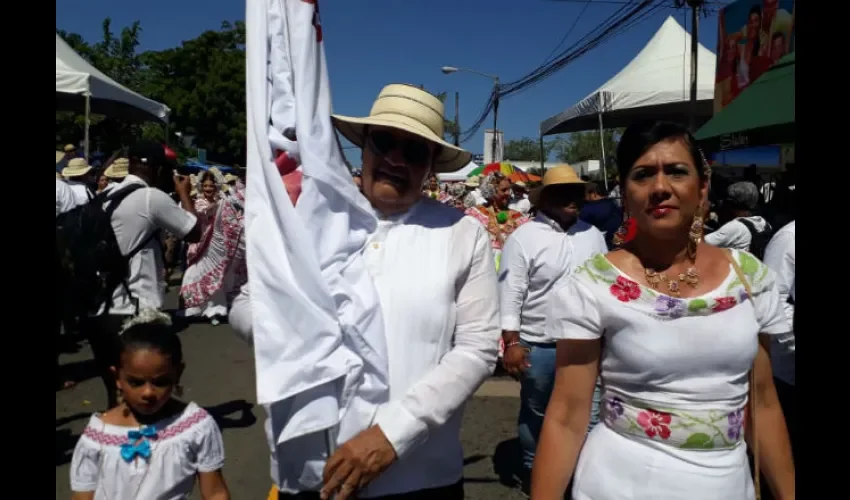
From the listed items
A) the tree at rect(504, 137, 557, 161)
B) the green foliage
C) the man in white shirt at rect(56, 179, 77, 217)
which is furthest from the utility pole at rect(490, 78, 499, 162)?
the tree at rect(504, 137, 557, 161)

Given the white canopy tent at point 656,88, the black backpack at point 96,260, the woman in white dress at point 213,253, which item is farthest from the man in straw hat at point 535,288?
the white canopy tent at point 656,88

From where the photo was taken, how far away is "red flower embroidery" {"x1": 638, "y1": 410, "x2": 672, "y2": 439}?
1744 mm

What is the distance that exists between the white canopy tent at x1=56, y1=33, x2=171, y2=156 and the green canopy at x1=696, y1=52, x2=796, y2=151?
24.9 ft

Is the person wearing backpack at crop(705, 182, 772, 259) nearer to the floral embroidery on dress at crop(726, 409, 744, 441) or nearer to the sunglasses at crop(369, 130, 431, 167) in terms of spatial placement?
the floral embroidery on dress at crop(726, 409, 744, 441)

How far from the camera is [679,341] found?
1732 mm

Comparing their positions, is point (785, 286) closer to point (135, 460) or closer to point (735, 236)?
point (735, 236)

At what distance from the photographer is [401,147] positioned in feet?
6.82

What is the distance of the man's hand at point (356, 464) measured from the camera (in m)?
1.75

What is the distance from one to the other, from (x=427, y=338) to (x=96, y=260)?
106 inches

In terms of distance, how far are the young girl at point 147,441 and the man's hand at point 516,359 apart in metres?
1.86

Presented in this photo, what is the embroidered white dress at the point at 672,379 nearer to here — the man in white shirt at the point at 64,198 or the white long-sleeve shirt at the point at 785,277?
the white long-sleeve shirt at the point at 785,277

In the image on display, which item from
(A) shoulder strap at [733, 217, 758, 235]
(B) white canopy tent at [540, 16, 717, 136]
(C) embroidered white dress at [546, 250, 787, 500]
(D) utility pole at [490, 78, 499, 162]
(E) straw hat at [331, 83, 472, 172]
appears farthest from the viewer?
(D) utility pole at [490, 78, 499, 162]
